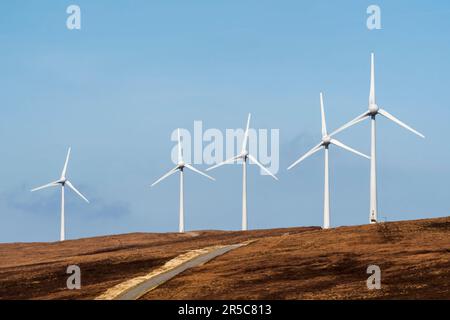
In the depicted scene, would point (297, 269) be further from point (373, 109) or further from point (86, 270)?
point (373, 109)

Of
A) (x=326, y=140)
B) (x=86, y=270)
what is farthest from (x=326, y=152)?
(x=86, y=270)

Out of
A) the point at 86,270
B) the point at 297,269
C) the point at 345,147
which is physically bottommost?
the point at 297,269

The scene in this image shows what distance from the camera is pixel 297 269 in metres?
83.9

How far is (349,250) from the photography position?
9350cm

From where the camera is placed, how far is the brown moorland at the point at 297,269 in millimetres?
71125

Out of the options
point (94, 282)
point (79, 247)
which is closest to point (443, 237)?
point (94, 282)

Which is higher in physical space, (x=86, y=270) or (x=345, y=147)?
(x=345, y=147)

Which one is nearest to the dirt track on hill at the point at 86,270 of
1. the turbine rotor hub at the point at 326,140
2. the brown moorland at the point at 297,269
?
the brown moorland at the point at 297,269

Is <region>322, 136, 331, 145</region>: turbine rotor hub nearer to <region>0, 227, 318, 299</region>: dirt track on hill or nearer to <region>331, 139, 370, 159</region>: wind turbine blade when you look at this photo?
<region>331, 139, 370, 159</region>: wind turbine blade

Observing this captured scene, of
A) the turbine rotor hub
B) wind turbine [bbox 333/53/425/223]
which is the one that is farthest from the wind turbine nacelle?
the turbine rotor hub
